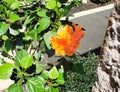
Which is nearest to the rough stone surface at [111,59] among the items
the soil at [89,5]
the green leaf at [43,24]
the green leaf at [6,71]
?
the green leaf at [43,24]

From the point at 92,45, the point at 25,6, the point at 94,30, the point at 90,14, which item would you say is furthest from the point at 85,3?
the point at 25,6

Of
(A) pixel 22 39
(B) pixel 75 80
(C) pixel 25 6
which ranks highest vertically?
(C) pixel 25 6

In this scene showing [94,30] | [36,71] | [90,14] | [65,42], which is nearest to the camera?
[65,42]

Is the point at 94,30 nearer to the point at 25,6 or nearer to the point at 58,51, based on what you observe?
the point at 25,6

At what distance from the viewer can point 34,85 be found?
5.93 ft

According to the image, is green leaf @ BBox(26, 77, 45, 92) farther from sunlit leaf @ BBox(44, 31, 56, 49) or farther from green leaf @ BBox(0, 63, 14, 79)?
sunlit leaf @ BBox(44, 31, 56, 49)

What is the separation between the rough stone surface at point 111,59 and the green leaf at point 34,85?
38 cm

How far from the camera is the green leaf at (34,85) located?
1.78 metres

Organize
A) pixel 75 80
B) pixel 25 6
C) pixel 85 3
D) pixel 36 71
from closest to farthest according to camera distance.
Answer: pixel 36 71 → pixel 25 6 → pixel 75 80 → pixel 85 3

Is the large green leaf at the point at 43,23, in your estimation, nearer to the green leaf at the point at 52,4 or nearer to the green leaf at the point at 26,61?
the green leaf at the point at 52,4

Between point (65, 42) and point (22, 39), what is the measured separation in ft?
1.74

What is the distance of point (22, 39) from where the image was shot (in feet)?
7.38

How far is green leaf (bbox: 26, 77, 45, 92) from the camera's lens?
178 cm

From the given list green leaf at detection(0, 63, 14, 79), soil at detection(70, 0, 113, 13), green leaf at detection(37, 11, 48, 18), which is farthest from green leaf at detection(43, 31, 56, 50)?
soil at detection(70, 0, 113, 13)
